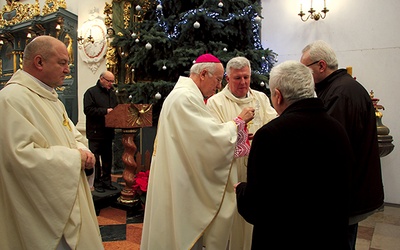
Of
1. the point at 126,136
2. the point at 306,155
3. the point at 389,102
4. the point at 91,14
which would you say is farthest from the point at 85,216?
the point at 91,14

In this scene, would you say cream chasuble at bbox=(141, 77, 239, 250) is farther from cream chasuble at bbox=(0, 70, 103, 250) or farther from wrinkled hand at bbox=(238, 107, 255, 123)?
cream chasuble at bbox=(0, 70, 103, 250)

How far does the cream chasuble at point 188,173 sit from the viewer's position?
2318 millimetres

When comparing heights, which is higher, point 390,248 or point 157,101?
point 157,101

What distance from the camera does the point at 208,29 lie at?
5133mm

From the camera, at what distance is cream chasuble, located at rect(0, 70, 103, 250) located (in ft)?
5.50

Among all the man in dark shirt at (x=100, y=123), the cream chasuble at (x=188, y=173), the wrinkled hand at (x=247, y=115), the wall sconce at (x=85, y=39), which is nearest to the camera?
the cream chasuble at (x=188, y=173)

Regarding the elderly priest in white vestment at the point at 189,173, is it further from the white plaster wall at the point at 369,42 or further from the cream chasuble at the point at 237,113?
the white plaster wall at the point at 369,42

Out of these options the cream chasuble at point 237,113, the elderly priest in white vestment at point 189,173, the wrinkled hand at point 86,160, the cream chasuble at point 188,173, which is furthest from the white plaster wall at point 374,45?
the wrinkled hand at point 86,160

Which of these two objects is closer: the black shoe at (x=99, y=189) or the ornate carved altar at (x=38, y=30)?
the black shoe at (x=99, y=189)

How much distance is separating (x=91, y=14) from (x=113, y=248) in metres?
5.35

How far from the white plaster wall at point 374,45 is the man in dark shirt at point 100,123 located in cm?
344

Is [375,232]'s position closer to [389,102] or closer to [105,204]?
[389,102]

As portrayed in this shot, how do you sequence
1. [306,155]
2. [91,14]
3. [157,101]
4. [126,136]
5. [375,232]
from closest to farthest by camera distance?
1. [306,155]
2. [375,232]
3. [126,136]
4. [157,101]
5. [91,14]

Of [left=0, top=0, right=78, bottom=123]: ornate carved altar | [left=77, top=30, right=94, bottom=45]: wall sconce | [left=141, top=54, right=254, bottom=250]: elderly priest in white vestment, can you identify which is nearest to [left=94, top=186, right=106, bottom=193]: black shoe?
[left=141, top=54, right=254, bottom=250]: elderly priest in white vestment
